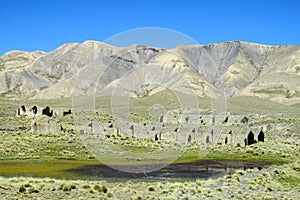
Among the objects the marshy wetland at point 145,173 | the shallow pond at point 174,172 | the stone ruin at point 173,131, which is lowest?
the shallow pond at point 174,172

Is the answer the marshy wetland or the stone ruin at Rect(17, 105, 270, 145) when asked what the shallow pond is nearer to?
the marshy wetland

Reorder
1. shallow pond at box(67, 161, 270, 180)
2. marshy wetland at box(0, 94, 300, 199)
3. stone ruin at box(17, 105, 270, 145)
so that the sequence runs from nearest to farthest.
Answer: marshy wetland at box(0, 94, 300, 199), shallow pond at box(67, 161, 270, 180), stone ruin at box(17, 105, 270, 145)

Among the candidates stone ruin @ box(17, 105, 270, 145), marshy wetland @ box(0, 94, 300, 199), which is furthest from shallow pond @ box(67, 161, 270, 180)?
stone ruin @ box(17, 105, 270, 145)

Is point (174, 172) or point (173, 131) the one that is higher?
point (173, 131)

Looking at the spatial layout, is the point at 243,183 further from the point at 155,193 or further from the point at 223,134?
the point at 223,134

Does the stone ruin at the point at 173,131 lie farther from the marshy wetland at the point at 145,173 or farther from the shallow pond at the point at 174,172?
the shallow pond at the point at 174,172

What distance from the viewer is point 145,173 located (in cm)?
3628

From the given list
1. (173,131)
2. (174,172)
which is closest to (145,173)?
(174,172)

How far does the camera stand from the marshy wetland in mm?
24734

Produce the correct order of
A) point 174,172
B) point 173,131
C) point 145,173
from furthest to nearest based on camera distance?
1. point 173,131
2. point 174,172
3. point 145,173

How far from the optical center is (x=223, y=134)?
6969 centimetres

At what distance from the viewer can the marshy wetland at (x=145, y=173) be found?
24734mm

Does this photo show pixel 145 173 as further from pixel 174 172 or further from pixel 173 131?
pixel 173 131

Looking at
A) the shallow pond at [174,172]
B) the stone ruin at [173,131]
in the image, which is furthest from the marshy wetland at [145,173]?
the stone ruin at [173,131]
